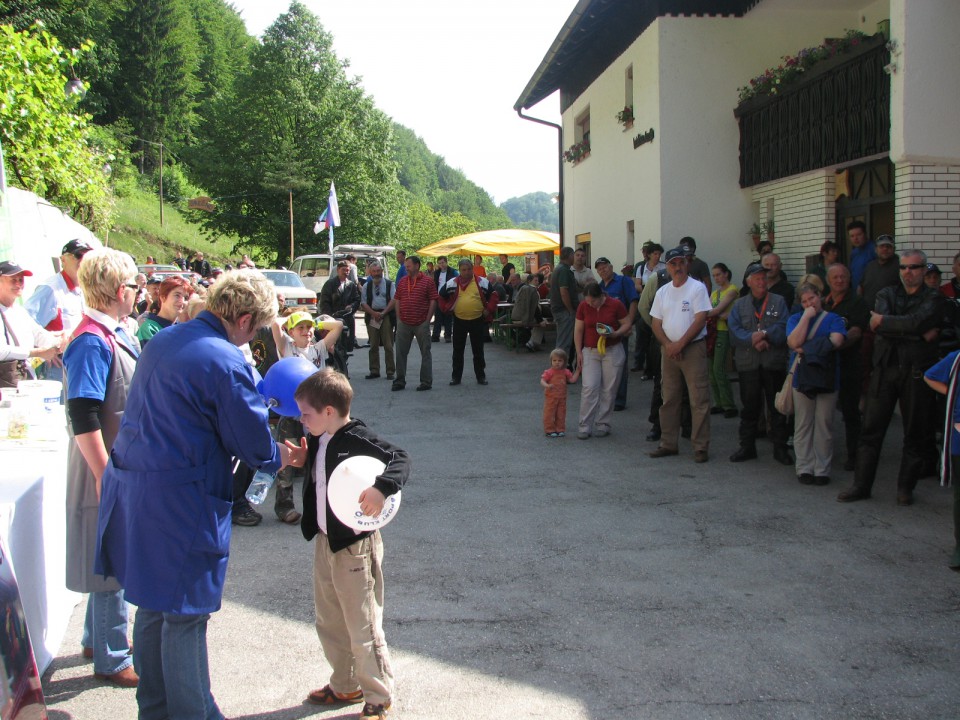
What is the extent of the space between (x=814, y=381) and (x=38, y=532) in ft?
18.8

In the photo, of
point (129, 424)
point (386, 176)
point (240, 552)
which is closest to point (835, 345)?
point (240, 552)

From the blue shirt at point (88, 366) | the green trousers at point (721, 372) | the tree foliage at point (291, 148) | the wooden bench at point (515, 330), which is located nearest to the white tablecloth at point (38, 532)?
the blue shirt at point (88, 366)

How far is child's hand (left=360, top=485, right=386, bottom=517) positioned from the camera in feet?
10.6

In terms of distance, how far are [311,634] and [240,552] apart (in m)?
1.50

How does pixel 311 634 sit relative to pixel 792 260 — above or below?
below

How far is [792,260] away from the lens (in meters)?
13.0

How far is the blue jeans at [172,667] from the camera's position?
3.09 metres

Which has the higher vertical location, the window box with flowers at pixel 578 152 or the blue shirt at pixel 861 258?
the window box with flowers at pixel 578 152

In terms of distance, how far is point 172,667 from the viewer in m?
3.09

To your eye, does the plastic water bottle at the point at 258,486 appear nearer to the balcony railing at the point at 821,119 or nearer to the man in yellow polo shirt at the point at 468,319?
the balcony railing at the point at 821,119

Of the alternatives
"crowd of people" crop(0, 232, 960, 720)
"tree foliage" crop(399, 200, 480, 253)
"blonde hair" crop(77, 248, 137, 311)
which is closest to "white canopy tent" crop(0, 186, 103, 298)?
"crowd of people" crop(0, 232, 960, 720)

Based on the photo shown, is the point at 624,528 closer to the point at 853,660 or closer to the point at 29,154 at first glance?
the point at 853,660

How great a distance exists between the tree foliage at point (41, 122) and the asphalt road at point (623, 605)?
9.40 meters

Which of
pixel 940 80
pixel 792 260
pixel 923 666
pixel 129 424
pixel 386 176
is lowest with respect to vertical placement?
pixel 923 666
